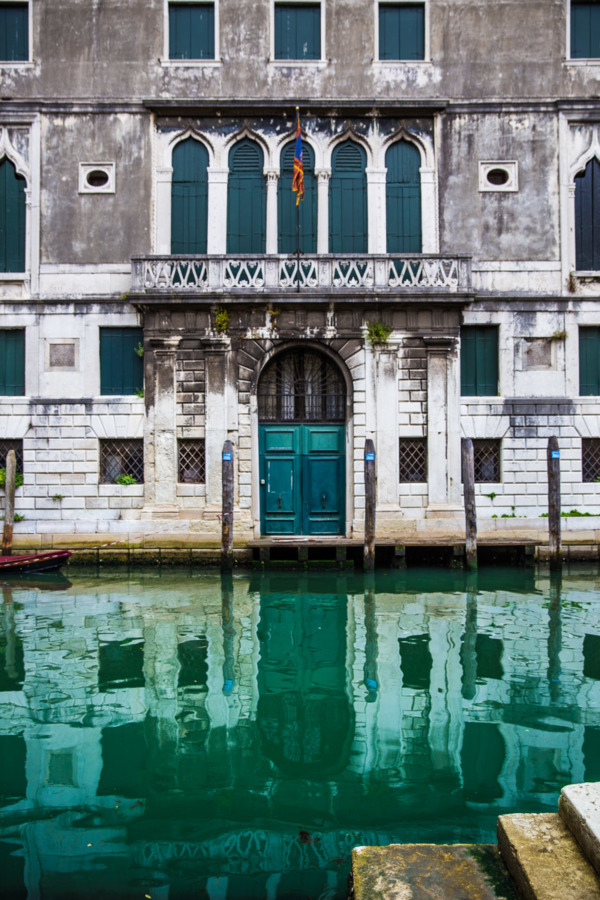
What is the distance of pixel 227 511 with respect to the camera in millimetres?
13578

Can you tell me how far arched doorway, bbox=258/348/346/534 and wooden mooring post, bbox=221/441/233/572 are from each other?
173 cm

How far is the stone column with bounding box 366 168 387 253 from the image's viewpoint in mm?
15531

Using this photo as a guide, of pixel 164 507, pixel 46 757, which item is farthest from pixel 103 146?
pixel 46 757

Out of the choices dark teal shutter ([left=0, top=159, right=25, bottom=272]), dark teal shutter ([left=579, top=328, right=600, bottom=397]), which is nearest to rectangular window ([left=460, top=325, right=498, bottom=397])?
dark teal shutter ([left=579, top=328, right=600, bottom=397])

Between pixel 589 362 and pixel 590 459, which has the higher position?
pixel 589 362

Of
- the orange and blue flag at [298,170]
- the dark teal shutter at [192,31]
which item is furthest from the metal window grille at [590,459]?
the dark teal shutter at [192,31]

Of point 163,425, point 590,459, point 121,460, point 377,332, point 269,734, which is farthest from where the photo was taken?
point 590,459

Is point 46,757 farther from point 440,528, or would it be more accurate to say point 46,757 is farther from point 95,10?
point 95,10

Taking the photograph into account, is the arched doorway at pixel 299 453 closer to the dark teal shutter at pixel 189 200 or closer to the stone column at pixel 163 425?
the stone column at pixel 163 425

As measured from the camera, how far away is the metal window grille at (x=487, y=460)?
50.8ft

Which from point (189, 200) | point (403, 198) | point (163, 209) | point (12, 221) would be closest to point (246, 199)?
point (189, 200)

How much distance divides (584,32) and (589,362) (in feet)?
22.0

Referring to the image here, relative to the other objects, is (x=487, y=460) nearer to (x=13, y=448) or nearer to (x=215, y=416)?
(x=215, y=416)

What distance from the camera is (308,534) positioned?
15.5m
